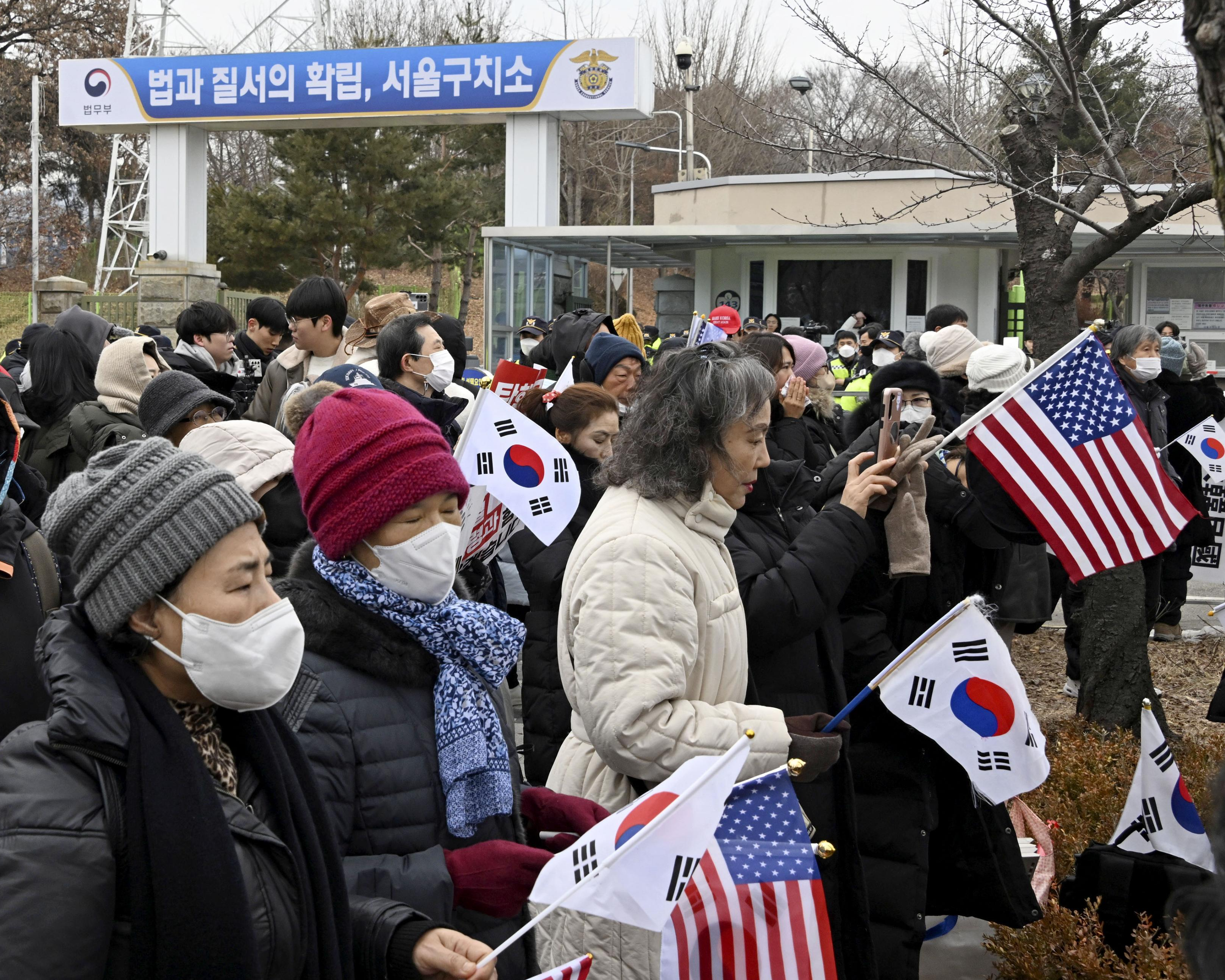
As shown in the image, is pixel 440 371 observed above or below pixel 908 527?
above

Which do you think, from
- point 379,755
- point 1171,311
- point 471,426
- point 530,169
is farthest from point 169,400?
point 1171,311

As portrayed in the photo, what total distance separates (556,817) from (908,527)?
1.79 metres

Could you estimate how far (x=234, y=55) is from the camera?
25312 millimetres

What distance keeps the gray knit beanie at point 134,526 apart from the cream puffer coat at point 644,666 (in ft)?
3.81

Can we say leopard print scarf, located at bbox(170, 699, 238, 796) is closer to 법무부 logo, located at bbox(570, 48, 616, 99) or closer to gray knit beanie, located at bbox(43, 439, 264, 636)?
gray knit beanie, located at bbox(43, 439, 264, 636)

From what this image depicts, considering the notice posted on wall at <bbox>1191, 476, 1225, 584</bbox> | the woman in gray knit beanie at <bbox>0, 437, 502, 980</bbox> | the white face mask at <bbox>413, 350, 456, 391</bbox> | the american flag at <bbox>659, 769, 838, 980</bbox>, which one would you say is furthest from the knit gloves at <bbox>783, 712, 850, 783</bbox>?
the notice posted on wall at <bbox>1191, 476, 1225, 584</bbox>

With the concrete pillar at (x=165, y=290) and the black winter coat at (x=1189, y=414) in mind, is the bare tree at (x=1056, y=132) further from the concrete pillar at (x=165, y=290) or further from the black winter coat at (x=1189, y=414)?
the concrete pillar at (x=165, y=290)

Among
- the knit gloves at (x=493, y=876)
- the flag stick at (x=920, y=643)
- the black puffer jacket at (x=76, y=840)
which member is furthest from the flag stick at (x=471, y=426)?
the black puffer jacket at (x=76, y=840)

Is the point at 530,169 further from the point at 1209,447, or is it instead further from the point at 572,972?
the point at 572,972

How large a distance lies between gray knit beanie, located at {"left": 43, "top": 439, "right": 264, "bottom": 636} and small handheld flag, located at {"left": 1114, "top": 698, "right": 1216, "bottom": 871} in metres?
3.13

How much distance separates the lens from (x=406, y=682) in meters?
2.54

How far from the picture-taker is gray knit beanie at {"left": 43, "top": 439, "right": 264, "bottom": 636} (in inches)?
79.0

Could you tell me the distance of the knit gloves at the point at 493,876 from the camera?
2469mm

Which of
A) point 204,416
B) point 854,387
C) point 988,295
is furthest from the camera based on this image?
point 988,295
